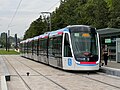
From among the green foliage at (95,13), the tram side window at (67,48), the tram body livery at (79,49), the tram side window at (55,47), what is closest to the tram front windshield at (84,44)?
the tram body livery at (79,49)

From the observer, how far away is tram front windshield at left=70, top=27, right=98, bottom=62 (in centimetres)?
2225

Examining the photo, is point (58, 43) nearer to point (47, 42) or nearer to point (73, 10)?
point (47, 42)

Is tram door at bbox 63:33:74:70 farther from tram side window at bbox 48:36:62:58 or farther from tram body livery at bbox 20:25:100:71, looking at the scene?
tram side window at bbox 48:36:62:58

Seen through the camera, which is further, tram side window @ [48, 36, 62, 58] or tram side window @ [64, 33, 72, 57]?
tram side window @ [48, 36, 62, 58]

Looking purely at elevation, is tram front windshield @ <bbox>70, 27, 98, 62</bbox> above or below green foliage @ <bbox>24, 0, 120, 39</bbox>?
below

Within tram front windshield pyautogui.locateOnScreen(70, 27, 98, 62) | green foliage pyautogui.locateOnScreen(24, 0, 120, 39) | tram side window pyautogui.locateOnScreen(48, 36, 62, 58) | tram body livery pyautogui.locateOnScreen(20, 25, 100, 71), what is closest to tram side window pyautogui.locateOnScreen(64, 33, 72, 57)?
tram body livery pyautogui.locateOnScreen(20, 25, 100, 71)

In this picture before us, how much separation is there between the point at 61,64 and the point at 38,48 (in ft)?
45.3

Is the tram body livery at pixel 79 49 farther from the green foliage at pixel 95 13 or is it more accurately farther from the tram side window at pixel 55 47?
the green foliage at pixel 95 13

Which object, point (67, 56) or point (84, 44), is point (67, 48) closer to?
point (67, 56)

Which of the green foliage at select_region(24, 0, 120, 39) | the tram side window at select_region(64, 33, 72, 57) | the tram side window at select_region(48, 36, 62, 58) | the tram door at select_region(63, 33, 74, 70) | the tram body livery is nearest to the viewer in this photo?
the tram body livery

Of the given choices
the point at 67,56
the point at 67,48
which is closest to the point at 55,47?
the point at 67,48

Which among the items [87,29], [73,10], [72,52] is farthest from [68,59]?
[73,10]

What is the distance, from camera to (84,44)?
2261 centimetres

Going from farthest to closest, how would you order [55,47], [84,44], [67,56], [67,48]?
[55,47] < [67,48] < [67,56] < [84,44]
